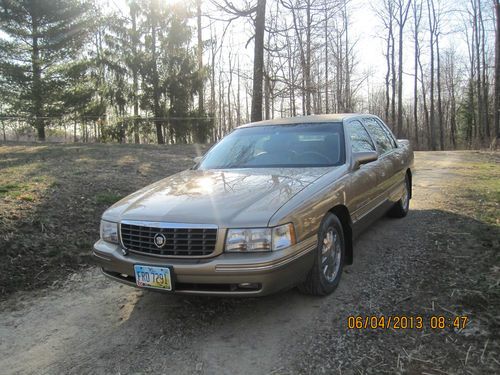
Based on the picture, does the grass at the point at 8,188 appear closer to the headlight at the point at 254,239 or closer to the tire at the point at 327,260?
the headlight at the point at 254,239

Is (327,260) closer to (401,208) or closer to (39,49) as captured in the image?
(401,208)

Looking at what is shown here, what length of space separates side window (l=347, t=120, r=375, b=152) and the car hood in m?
0.82

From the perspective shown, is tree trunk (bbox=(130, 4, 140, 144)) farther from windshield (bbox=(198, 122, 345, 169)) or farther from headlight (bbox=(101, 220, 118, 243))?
headlight (bbox=(101, 220, 118, 243))

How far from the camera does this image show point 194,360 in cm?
265

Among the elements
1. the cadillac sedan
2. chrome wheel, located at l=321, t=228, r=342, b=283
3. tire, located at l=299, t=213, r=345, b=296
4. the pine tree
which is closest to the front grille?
the cadillac sedan

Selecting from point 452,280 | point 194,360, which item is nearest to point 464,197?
point 452,280

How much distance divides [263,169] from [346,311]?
1503 millimetres

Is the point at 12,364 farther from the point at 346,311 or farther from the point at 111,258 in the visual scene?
the point at 346,311

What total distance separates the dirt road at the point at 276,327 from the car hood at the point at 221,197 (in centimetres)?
85

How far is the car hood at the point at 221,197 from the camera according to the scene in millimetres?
2859

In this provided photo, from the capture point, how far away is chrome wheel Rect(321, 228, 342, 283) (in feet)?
11.0

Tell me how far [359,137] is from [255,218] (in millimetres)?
2321

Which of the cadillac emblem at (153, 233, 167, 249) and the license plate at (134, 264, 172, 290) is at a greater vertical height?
the cadillac emblem at (153, 233, 167, 249)
